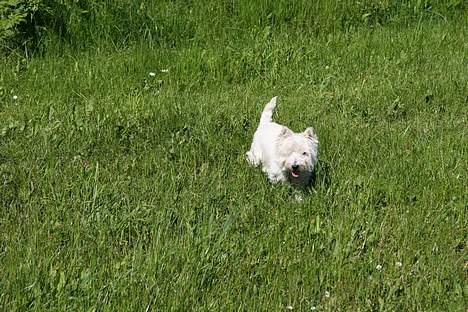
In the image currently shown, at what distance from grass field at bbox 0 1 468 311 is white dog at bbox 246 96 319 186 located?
0.11 m

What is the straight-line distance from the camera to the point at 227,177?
579cm

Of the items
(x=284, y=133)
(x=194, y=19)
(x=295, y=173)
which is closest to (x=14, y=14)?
(x=194, y=19)

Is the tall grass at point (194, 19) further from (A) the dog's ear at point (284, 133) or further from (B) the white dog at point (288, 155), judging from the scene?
(A) the dog's ear at point (284, 133)

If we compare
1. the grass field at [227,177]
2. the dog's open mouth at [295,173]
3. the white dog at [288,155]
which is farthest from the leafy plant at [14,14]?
the dog's open mouth at [295,173]

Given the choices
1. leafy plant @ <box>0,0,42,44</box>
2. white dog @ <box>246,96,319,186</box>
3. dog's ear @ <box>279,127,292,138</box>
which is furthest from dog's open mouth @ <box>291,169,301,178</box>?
leafy plant @ <box>0,0,42,44</box>

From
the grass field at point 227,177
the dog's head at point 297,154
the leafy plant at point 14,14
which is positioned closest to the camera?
the grass field at point 227,177

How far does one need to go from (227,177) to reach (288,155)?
58 cm

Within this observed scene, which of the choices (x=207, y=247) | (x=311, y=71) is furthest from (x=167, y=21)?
(x=207, y=247)

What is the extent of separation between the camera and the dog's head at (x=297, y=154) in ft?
17.5

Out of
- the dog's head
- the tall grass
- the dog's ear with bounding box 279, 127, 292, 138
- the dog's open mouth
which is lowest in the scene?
the tall grass

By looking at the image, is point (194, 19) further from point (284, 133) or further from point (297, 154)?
point (297, 154)

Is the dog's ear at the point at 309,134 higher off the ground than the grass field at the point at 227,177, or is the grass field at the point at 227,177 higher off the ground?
the dog's ear at the point at 309,134

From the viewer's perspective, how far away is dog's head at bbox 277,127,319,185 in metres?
5.33

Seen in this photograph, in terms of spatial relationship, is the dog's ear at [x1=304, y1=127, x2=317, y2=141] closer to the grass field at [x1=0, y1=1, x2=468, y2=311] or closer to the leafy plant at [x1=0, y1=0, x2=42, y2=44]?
the grass field at [x1=0, y1=1, x2=468, y2=311]
